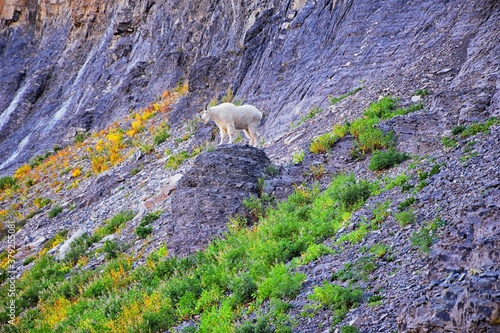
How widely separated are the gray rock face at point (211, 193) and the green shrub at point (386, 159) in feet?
9.30

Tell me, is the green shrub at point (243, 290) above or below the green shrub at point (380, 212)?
below

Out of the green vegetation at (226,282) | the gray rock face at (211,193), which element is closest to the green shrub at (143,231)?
the green vegetation at (226,282)

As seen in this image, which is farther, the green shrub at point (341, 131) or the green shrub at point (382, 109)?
the green shrub at point (382, 109)

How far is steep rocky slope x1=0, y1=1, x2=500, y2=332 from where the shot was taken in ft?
21.1

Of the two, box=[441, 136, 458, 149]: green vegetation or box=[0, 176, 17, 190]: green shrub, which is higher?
Answer: box=[0, 176, 17, 190]: green shrub

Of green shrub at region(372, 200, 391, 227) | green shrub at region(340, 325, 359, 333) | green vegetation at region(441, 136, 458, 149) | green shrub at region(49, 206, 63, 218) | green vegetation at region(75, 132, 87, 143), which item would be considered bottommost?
green shrub at region(49, 206, 63, 218)

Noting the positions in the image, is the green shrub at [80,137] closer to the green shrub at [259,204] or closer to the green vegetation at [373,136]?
the green vegetation at [373,136]

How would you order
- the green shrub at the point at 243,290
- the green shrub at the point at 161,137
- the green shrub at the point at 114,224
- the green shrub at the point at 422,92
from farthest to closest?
the green shrub at the point at 161,137
the green shrub at the point at 114,224
the green shrub at the point at 422,92
the green shrub at the point at 243,290

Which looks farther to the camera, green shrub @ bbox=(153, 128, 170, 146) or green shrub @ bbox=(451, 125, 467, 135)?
green shrub @ bbox=(153, 128, 170, 146)

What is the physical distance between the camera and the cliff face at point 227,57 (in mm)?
15516

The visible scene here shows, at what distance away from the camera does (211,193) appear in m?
12.4

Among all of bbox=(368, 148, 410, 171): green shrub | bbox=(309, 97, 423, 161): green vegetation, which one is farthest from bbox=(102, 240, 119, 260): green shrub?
bbox=(368, 148, 410, 171): green shrub

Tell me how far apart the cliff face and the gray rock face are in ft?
15.1

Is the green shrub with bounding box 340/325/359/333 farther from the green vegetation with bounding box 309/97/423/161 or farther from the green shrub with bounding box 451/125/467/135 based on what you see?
the green shrub with bounding box 451/125/467/135
